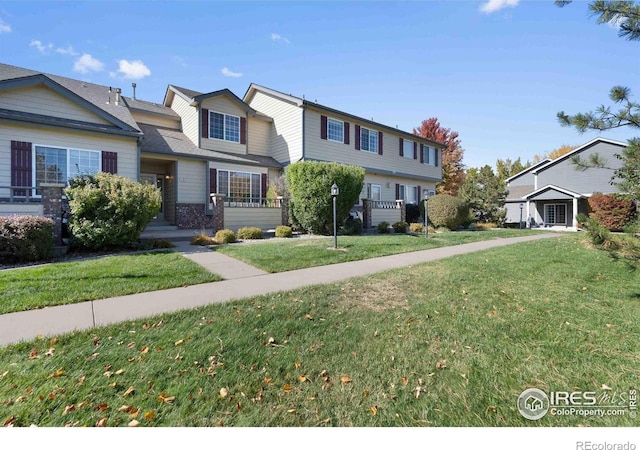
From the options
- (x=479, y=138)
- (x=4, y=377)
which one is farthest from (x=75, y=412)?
(x=479, y=138)

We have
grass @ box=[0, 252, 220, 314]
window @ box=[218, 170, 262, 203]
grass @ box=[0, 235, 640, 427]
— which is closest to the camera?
grass @ box=[0, 235, 640, 427]

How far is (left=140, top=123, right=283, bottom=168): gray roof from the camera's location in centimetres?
1356

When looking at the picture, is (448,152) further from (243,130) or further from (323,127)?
(243,130)

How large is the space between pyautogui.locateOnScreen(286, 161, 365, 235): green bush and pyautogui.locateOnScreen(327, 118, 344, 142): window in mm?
5204

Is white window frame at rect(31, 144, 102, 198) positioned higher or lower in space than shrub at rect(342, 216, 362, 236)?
higher

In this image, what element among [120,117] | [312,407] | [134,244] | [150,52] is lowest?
[312,407]

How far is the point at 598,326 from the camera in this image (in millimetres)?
3750

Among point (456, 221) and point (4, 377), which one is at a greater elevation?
point (456, 221)

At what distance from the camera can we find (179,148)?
14.3m

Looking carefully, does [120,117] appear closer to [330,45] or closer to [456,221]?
[330,45]

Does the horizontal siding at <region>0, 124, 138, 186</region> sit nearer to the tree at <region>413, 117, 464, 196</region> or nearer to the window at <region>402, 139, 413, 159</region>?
the window at <region>402, 139, 413, 159</region>

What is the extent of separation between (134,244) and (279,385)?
8.79m

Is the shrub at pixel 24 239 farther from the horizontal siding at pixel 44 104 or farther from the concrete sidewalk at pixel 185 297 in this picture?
the horizontal siding at pixel 44 104

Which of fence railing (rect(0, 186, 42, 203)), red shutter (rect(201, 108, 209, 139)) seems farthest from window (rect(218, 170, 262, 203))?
fence railing (rect(0, 186, 42, 203))
